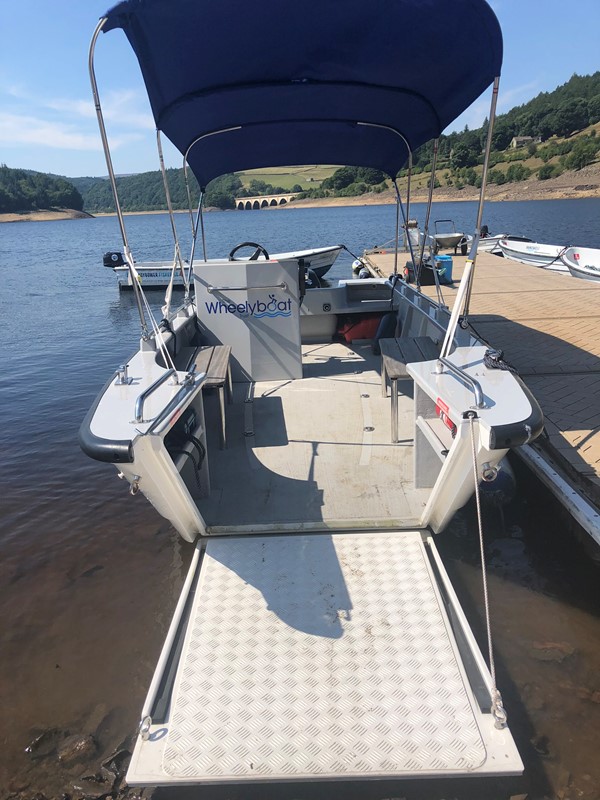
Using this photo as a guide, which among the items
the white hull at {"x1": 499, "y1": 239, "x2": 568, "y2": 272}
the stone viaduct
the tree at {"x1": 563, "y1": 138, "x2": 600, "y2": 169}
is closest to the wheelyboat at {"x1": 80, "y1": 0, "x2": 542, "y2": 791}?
the white hull at {"x1": 499, "y1": 239, "x2": 568, "y2": 272}

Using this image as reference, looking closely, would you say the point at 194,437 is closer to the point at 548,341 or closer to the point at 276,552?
the point at 276,552

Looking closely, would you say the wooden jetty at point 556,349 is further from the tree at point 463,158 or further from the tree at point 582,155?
the tree at point 582,155

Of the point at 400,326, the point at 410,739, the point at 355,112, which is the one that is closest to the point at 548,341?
the point at 400,326

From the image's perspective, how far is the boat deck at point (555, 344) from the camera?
4734mm

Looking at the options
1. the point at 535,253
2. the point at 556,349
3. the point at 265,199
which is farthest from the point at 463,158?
the point at 556,349

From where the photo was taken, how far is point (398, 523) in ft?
11.5

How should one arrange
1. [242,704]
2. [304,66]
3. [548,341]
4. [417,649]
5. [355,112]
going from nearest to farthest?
[242,704], [417,649], [304,66], [355,112], [548,341]

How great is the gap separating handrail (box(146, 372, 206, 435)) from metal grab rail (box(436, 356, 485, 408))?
1553 millimetres

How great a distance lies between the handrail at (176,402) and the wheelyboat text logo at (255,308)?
2150 mm

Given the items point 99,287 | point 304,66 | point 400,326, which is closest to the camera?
point 304,66

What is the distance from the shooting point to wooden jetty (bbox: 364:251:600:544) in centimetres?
452

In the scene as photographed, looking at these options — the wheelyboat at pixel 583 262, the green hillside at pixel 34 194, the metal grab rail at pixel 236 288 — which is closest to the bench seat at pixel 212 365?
the metal grab rail at pixel 236 288

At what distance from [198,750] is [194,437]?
73.0 inches

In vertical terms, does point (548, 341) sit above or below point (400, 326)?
below
